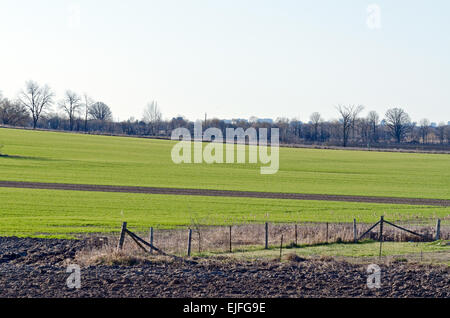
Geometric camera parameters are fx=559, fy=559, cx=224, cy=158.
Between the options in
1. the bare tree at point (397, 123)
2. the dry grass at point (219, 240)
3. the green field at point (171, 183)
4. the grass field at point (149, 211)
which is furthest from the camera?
the bare tree at point (397, 123)

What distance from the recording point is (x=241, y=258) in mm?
21609

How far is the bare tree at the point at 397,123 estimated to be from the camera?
6462 inches

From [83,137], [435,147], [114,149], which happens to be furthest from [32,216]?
[435,147]

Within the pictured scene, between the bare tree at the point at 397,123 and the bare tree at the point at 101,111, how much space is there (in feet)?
309

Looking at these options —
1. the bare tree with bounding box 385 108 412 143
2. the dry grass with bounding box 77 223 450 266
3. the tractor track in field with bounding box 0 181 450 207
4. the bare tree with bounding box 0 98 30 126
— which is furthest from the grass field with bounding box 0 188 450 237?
the bare tree with bounding box 385 108 412 143

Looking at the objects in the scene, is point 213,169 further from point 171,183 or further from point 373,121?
point 373,121

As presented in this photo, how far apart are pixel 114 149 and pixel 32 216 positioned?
55322 millimetres

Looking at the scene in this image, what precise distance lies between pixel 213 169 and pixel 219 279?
169 feet

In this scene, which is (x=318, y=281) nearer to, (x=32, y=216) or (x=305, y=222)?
(x=305, y=222)

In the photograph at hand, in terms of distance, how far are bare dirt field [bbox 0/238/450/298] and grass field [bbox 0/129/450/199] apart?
32.4 m

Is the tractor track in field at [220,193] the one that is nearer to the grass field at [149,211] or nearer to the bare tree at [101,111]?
the grass field at [149,211]

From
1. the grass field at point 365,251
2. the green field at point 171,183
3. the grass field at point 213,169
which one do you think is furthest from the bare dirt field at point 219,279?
the grass field at point 213,169

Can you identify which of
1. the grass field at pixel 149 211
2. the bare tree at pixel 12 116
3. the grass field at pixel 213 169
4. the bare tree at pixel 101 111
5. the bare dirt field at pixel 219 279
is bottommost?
the grass field at pixel 149 211

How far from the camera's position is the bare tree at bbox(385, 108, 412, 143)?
164125mm
